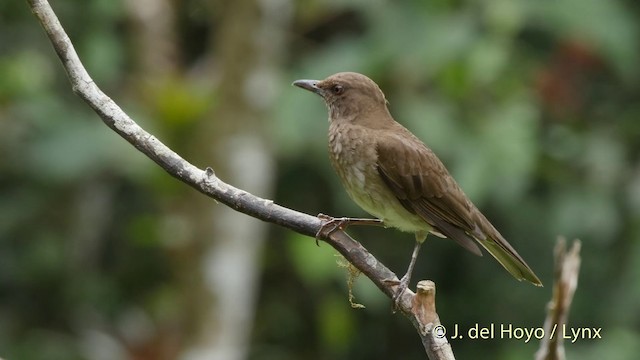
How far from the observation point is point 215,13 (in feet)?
20.1

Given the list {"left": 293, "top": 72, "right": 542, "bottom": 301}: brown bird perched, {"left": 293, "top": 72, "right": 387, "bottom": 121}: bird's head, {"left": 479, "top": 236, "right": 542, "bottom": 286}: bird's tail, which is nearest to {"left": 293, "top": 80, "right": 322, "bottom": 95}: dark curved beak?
{"left": 293, "top": 72, "right": 387, "bottom": 121}: bird's head

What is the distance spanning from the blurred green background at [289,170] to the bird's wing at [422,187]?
3.86 feet

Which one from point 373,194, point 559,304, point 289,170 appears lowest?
point 559,304

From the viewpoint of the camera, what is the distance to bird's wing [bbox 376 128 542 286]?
3.67m

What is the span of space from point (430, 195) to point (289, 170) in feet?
8.00

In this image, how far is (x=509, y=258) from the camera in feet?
12.1

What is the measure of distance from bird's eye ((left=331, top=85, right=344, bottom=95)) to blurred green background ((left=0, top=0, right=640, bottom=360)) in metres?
1.13

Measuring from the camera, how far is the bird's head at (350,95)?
390 cm

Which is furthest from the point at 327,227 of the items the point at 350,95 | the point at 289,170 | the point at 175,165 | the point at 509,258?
the point at 289,170

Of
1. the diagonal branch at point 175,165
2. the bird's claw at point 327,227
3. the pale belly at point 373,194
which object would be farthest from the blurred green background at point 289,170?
the diagonal branch at point 175,165

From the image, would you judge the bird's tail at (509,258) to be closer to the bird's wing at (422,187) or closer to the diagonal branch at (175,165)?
the bird's wing at (422,187)

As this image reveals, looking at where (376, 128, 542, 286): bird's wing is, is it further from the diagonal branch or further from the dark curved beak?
the diagonal branch

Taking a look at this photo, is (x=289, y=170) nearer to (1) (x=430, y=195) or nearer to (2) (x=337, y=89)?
(2) (x=337, y=89)

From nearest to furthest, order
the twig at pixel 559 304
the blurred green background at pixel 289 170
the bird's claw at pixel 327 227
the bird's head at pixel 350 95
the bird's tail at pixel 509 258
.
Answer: the twig at pixel 559 304, the bird's claw at pixel 327 227, the bird's tail at pixel 509 258, the bird's head at pixel 350 95, the blurred green background at pixel 289 170
